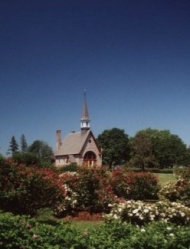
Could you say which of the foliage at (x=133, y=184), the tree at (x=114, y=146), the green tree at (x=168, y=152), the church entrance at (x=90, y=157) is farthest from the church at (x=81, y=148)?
the foliage at (x=133, y=184)

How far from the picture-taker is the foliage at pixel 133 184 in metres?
20.6

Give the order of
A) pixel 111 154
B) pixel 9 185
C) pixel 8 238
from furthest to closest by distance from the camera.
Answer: pixel 111 154 < pixel 9 185 < pixel 8 238

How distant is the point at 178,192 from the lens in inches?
747

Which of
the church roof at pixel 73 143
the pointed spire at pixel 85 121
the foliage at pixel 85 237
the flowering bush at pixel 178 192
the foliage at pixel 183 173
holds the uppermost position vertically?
the pointed spire at pixel 85 121

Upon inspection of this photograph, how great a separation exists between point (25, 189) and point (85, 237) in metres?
6.20

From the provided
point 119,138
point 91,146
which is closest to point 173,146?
point 119,138

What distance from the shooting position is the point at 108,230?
9.62 metres

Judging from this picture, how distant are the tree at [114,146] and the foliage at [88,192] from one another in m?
64.5

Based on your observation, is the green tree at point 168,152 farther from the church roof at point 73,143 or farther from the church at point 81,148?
the church roof at point 73,143

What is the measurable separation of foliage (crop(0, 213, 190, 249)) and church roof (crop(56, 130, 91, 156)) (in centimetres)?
5763

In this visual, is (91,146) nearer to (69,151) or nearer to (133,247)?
(69,151)

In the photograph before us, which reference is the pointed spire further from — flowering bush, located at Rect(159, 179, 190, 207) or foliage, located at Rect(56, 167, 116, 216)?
foliage, located at Rect(56, 167, 116, 216)

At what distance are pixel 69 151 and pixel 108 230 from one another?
60.7m

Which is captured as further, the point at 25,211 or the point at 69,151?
the point at 69,151
